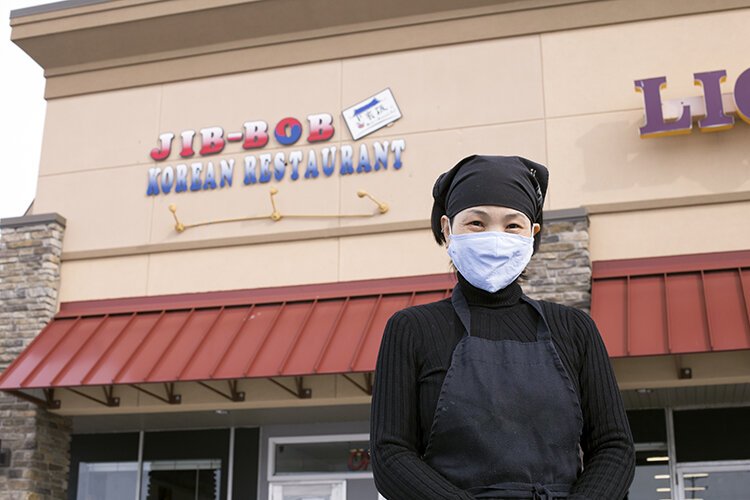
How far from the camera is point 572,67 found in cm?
1199

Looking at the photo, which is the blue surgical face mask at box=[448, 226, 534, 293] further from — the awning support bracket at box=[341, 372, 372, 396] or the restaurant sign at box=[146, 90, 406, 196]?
the restaurant sign at box=[146, 90, 406, 196]

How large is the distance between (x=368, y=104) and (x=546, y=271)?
322cm

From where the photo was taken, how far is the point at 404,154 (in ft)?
40.3

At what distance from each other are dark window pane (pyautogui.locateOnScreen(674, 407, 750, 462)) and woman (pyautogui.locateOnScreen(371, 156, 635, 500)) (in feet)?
32.0

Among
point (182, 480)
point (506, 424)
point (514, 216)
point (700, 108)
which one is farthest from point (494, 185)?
point (182, 480)

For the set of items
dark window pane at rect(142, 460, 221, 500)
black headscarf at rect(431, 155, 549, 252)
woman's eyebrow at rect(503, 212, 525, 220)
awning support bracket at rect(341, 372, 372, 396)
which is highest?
awning support bracket at rect(341, 372, 372, 396)

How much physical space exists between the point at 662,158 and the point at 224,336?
17.6ft

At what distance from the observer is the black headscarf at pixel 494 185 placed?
9.08ft

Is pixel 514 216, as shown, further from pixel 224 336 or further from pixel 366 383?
pixel 224 336

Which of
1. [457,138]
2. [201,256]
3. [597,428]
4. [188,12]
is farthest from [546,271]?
[597,428]

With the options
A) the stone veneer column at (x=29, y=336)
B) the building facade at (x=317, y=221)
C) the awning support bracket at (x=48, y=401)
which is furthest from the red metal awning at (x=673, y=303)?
the stone veneer column at (x=29, y=336)

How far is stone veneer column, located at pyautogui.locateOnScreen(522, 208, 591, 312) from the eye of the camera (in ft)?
36.0

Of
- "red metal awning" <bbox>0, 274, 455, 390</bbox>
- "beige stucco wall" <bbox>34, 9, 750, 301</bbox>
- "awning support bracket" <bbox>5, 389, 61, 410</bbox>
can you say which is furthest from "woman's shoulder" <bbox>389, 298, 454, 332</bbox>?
"awning support bracket" <bbox>5, 389, 61, 410</bbox>

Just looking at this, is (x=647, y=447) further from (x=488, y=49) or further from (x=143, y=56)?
(x=143, y=56)
